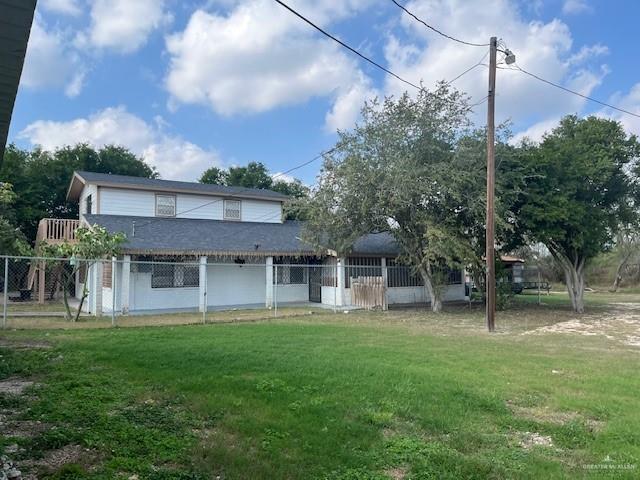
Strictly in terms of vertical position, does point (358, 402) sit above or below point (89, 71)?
below

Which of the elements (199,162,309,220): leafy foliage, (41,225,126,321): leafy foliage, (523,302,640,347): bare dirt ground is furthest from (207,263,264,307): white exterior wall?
(199,162,309,220): leafy foliage

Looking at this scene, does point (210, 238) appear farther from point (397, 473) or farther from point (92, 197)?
point (397, 473)

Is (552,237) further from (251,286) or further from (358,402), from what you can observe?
(358,402)

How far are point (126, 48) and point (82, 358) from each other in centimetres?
892

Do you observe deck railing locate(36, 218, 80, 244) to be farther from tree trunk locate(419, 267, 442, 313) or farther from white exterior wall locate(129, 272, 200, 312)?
tree trunk locate(419, 267, 442, 313)

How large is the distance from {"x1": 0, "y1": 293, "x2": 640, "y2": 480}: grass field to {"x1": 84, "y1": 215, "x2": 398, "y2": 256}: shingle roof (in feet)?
24.9

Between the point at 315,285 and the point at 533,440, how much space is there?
17801 mm

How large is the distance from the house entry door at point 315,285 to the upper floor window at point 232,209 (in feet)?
16.4

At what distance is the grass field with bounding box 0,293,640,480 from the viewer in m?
3.84

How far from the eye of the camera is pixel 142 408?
5164 millimetres

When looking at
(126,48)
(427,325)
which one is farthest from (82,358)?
(427,325)

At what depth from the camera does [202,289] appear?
17609 mm

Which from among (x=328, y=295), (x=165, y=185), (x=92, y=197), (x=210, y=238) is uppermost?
(x=165, y=185)

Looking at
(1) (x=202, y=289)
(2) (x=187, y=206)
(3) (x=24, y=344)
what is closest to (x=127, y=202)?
(2) (x=187, y=206)
